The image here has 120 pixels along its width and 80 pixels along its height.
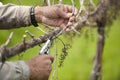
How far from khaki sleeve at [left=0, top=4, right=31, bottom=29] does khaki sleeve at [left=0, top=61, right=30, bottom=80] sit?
11.5 inches

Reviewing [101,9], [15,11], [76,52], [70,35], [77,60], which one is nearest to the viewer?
[101,9]

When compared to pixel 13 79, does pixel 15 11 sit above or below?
above

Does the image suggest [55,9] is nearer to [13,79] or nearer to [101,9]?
[13,79]

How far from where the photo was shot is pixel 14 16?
5.34 ft

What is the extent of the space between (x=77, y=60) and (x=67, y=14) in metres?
1.37

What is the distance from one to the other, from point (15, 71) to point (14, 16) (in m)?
0.35

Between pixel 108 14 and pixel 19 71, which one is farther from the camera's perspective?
pixel 19 71

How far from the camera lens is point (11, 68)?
1.34 m

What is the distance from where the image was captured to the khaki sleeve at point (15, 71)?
1333 millimetres

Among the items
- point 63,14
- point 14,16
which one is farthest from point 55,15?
point 14,16

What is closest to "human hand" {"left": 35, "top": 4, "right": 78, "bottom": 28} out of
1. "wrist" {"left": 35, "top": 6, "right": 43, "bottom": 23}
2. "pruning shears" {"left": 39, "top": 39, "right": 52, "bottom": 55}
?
"wrist" {"left": 35, "top": 6, "right": 43, "bottom": 23}

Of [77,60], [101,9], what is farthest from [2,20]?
[77,60]

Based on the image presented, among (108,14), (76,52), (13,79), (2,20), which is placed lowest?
(76,52)

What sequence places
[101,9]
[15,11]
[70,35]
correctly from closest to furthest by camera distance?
[101,9], [70,35], [15,11]
